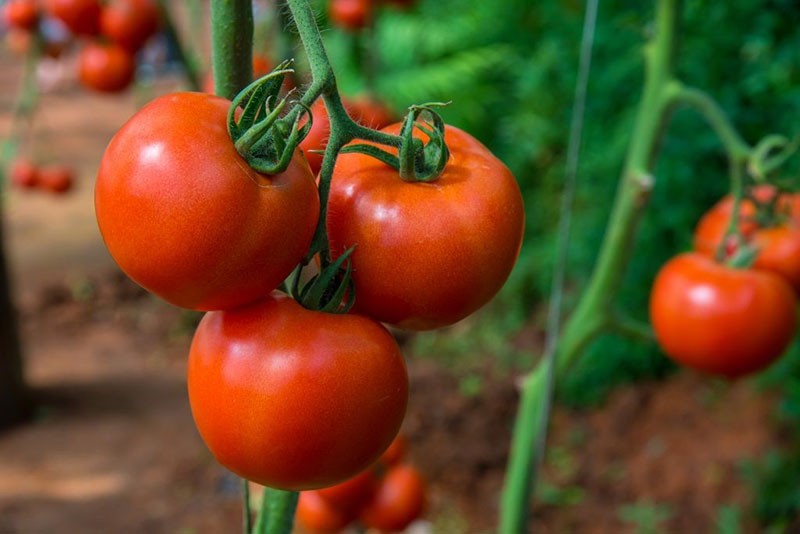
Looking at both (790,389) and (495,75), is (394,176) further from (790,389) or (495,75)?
(495,75)

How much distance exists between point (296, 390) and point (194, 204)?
0.11 m

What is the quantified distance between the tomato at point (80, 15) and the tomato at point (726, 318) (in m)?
1.40

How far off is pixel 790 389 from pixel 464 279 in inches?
64.9

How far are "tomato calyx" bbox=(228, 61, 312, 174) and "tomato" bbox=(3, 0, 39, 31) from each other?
1.94 m

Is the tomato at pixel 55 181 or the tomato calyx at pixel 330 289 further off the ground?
the tomato calyx at pixel 330 289

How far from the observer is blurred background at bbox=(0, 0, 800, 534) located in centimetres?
216

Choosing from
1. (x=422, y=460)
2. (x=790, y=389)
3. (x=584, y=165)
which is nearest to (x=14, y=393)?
(x=422, y=460)

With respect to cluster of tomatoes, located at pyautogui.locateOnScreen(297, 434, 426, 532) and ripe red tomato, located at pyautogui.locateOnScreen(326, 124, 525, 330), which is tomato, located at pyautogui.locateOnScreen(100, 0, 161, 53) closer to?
cluster of tomatoes, located at pyautogui.locateOnScreen(297, 434, 426, 532)

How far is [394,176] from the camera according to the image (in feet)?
1.65

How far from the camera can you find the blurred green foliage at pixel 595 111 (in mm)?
2104

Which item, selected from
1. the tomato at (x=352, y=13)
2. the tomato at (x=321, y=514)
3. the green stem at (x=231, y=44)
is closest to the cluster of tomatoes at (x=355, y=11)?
the tomato at (x=352, y=13)

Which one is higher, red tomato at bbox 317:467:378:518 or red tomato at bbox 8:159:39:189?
red tomato at bbox 317:467:378:518

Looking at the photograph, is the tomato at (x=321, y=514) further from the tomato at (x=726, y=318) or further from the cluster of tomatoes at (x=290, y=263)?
the cluster of tomatoes at (x=290, y=263)

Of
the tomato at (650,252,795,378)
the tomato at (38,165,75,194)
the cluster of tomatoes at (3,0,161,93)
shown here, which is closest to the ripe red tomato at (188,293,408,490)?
the tomato at (650,252,795,378)
